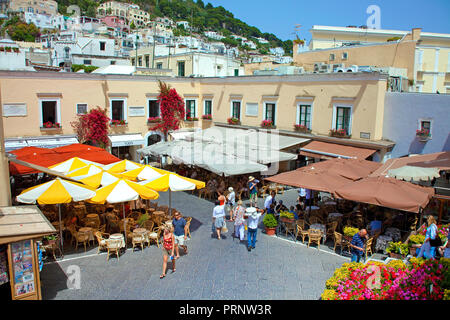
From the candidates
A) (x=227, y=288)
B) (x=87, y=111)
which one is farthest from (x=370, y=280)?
(x=87, y=111)

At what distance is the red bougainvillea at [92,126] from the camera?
23.6m

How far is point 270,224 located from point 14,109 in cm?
1657

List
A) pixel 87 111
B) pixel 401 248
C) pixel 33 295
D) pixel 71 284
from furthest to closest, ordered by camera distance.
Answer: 1. pixel 87 111
2. pixel 401 248
3. pixel 71 284
4. pixel 33 295

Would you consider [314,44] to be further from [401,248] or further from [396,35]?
[401,248]

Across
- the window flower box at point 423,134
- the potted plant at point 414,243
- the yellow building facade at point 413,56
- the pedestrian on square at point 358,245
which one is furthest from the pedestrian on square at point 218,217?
the yellow building facade at point 413,56

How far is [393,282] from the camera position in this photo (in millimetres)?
7273

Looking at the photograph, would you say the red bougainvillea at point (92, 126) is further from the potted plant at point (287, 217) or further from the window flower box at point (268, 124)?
the potted plant at point (287, 217)

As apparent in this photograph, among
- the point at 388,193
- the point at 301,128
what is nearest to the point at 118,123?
the point at 301,128

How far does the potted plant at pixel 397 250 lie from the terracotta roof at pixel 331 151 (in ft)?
27.7

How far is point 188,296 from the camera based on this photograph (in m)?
9.40

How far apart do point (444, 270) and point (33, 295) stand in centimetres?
862

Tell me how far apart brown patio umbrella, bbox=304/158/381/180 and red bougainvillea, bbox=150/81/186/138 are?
1412 cm

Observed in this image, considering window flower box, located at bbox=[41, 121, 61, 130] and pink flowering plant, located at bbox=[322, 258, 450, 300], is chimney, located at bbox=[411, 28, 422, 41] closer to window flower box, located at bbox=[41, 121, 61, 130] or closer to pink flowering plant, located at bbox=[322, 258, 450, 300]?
pink flowering plant, located at bbox=[322, 258, 450, 300]

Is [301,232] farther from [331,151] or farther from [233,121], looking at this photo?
[233,121]
